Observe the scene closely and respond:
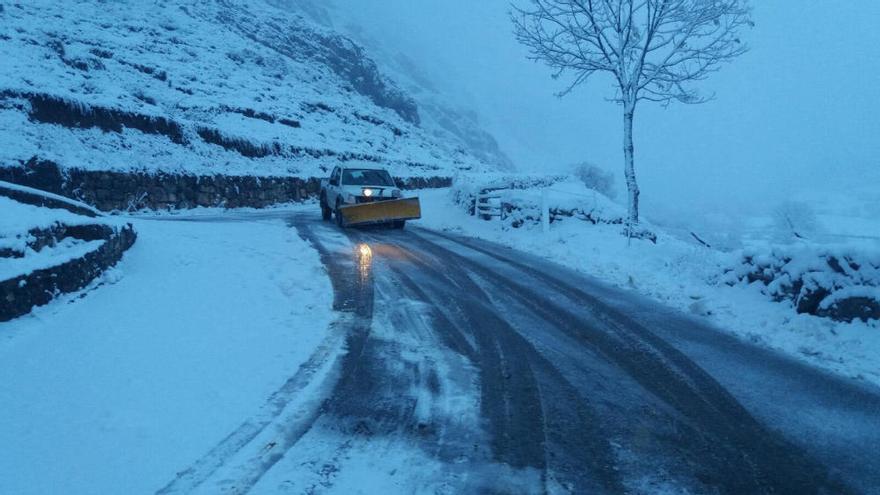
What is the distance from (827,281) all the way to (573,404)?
16.9 feet

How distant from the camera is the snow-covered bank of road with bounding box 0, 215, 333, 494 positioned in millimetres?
3232

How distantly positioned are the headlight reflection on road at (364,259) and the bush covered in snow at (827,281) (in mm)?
6288

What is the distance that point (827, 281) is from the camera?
7.42 metres

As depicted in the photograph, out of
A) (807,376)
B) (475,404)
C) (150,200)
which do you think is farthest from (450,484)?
(150,200)

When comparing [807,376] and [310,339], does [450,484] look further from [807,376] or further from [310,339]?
[807,376]

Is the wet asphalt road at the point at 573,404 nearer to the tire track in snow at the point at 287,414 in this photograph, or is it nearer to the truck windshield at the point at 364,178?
the tire track in snow at the point at 287,414

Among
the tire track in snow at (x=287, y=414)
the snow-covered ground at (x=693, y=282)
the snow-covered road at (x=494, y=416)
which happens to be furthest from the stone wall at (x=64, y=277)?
the snow-covered ground at (x=693, y=282)

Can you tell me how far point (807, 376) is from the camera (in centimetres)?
551

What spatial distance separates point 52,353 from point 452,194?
21729 millimetres

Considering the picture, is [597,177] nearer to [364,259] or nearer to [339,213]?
[339,213]

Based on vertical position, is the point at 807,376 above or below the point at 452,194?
below

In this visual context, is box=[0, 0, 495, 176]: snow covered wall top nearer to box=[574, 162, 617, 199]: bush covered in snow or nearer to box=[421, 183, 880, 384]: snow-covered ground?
box=[421, 183, 880, 384]: snow-covered ground

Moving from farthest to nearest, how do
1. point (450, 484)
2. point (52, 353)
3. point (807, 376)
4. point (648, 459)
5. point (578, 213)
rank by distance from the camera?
point (578, 213), point (807, 376), point (52, 353), point (648, 459), point (450, 484)

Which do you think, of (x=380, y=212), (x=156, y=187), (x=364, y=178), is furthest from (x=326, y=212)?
(x=156, y=187)
